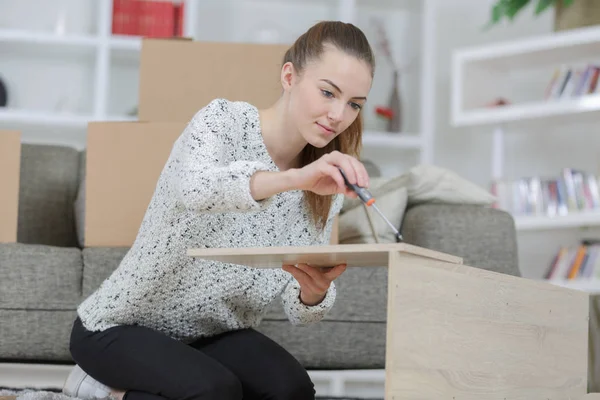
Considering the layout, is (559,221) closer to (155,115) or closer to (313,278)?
(155,115)

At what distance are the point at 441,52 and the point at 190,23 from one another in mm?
1158

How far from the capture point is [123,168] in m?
2.22

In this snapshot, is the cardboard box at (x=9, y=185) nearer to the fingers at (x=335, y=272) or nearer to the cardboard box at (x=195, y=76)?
the cardboard box at (x=195, y=76)

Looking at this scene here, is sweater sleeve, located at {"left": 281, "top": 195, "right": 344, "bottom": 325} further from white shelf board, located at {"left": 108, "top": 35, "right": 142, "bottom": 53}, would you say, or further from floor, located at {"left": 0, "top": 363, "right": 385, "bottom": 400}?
white shelf board, located at {"left": 108, "top": 35, "right": 142, "bottom": 53}

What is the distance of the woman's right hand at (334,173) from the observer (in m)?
1.20

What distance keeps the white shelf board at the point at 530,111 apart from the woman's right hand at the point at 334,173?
2.18 m

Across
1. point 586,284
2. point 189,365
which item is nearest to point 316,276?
point 189,365

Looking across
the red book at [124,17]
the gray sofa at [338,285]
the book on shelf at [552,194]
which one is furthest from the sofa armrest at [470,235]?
the red book at [124,17]

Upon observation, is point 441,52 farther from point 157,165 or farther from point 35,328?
point 35,328

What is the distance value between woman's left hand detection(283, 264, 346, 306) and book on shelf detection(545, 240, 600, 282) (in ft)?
6.32

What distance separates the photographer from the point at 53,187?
275 cm

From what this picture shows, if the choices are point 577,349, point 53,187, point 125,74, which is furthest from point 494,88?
point 577,349

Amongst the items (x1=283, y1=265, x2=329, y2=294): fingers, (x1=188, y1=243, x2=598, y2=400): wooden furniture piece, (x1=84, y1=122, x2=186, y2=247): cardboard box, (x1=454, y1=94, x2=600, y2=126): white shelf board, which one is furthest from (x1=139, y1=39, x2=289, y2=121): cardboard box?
(x1=454, y1=94, x2=600, y2=126): white shelf board

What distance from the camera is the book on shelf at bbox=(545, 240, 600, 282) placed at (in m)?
3.22
